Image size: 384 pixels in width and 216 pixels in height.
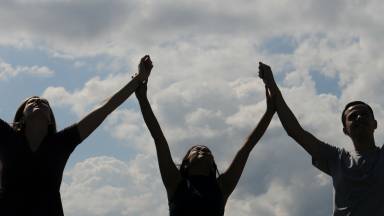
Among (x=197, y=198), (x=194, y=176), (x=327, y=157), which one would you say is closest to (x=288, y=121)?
(x=327, y=157)

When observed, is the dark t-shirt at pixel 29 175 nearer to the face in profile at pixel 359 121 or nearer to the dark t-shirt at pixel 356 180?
the dark t-shirt at pixel 356 180

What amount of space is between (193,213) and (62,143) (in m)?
2.16

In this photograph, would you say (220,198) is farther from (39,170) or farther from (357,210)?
(39,170)

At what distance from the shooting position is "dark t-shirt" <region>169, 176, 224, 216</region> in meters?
8.07

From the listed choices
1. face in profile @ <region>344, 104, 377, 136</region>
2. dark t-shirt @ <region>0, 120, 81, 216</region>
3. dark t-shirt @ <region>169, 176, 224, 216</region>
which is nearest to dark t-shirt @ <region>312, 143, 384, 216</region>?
face in profile @ <region>344, 104, 377, 136</region>

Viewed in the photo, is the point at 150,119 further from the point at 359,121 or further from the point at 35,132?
the point at 359,121

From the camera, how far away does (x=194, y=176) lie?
851cm

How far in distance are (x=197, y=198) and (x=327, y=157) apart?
6.10 ft

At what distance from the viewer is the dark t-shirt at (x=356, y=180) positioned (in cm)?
753

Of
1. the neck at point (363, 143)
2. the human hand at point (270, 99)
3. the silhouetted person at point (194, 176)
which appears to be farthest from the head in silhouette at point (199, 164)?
the neck at point (363, 143)

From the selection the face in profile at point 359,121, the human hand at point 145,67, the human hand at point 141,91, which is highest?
the human hand at point 145,67

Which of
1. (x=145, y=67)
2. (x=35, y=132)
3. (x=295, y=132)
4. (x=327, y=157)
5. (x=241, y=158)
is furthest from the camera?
(x=241, y=158)

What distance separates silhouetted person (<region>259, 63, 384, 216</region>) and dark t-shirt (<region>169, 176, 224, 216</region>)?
1370 millimetres

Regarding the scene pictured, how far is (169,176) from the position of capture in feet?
27.7
